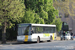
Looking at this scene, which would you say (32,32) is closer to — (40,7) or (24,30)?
(24,30)

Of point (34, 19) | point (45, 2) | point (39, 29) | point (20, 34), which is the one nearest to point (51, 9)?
point (45, 2)

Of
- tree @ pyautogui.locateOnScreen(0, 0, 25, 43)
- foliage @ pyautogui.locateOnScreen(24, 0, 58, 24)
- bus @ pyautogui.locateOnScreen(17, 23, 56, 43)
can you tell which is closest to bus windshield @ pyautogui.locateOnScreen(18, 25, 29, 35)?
bus @ pyautogui.locateOnScreen(17, 23, 56, 43)

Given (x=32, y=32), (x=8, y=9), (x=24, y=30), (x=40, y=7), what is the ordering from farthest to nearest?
(x=40, y=7) < (x=32, y=32) < (x=24, y=30) < (x=8, y=9)

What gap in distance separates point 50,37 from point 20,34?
7.46 metres

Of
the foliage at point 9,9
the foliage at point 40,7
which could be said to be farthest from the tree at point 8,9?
the foliage at point 40,7

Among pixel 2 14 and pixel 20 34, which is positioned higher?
pixel 2 14

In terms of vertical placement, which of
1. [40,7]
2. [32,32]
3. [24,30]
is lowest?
[32,32]

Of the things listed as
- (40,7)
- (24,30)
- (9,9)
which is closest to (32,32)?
(24,30)

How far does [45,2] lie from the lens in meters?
39.4

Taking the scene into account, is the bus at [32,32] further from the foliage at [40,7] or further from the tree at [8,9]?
the foliage at [40,7]

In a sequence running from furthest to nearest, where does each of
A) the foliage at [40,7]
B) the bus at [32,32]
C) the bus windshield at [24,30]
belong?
the foliage at [40,7]
the bus windshield at [24,30]
the bus at [32,32]

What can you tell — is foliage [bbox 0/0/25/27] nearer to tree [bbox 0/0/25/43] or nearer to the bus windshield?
tree [bbox 0/0/25/43]

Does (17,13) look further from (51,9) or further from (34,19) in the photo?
(51,9)

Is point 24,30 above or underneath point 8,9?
underneath
